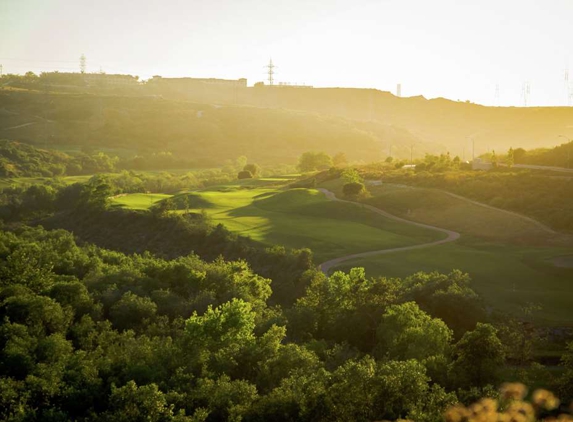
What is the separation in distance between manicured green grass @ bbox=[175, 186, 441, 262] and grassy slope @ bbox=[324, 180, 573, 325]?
4.65m

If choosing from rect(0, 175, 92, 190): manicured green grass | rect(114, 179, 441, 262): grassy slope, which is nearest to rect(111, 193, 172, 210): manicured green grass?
rect(114, 179, 441, 262): grassy slope

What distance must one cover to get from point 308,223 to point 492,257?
25.0 metres

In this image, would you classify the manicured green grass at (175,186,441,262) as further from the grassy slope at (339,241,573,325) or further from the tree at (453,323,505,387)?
the tree at (453,323,505,387)

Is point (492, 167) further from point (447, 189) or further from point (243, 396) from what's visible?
point (243, 396)

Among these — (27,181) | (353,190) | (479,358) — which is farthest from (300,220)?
(27,181)

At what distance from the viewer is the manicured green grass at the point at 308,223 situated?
2702 inches

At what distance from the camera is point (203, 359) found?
32875mm

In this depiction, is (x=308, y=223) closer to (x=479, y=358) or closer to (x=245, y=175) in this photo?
(x=479, y=358)

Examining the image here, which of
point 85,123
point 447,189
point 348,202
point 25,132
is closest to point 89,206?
point 348,202

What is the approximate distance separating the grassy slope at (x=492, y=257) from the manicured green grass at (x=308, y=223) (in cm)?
465

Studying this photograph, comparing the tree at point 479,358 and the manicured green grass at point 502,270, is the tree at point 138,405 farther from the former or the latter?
the manicured green grass at point 502,270

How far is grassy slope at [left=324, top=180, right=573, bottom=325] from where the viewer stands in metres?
46.8

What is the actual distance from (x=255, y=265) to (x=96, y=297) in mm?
20203

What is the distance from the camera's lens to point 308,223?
7969 centimetres
